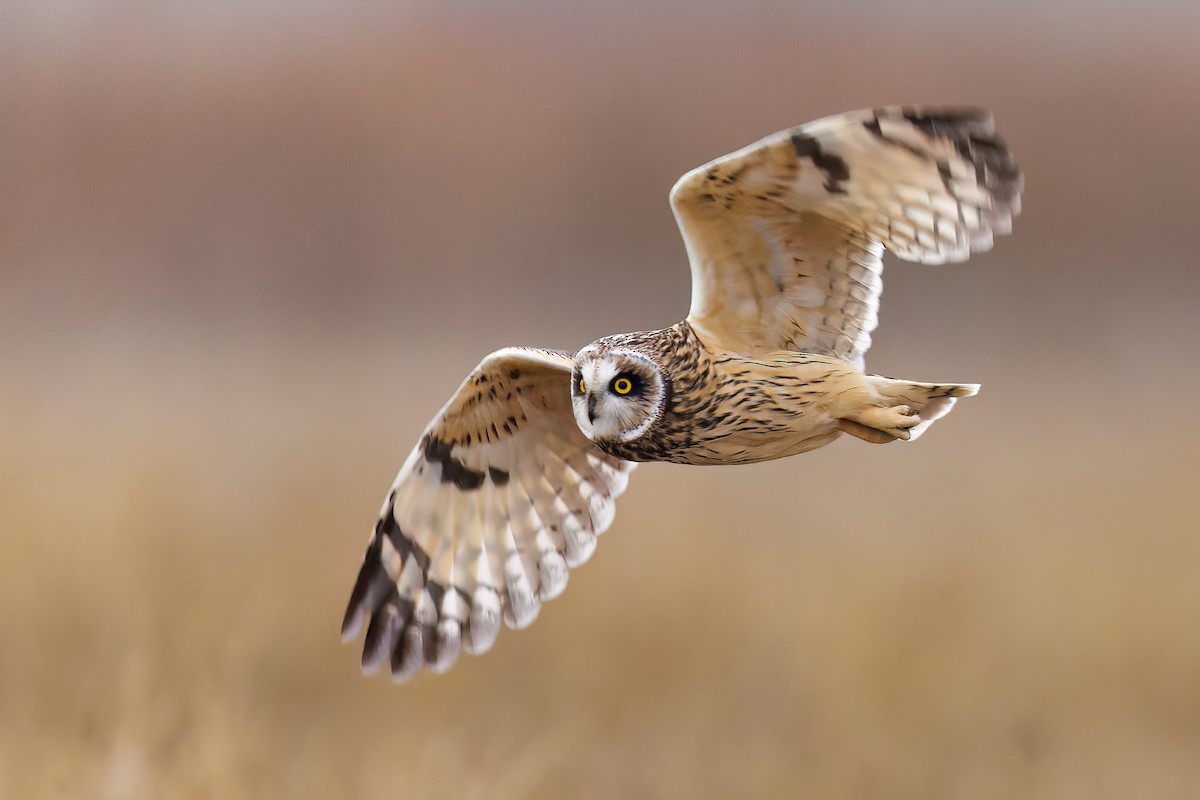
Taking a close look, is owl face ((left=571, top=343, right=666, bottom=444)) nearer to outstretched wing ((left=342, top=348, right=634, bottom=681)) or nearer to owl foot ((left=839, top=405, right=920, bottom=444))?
owl foot ((left=839, top=405, right=920, bottom=444))

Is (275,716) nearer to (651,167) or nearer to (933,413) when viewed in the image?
(933,413)

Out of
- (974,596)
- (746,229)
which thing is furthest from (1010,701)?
(746,229)

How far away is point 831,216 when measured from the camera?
1905 mm

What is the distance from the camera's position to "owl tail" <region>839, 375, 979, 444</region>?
5.73 ft

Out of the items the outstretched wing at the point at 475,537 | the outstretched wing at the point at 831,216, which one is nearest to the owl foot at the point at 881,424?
the outstretched wing at the point at 831,216

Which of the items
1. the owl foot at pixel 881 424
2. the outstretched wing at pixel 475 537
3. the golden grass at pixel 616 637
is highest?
the owl foot at pixel 881 424

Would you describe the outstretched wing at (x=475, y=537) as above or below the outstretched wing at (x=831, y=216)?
below

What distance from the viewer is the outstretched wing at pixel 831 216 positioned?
1.75m

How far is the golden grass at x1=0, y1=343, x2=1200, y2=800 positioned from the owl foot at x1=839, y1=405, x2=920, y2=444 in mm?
1683

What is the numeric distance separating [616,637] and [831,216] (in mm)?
1941

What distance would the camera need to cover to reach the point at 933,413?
194 cm

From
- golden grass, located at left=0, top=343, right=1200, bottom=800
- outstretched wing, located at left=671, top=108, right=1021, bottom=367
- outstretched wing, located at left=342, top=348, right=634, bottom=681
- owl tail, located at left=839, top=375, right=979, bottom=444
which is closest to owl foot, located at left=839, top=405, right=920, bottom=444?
owl tail, located at left=839, top=375, right=979, bottom=444

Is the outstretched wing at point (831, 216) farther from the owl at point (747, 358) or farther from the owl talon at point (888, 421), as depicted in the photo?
the owl talon at point (888, 421)

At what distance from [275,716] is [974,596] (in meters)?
2.01
